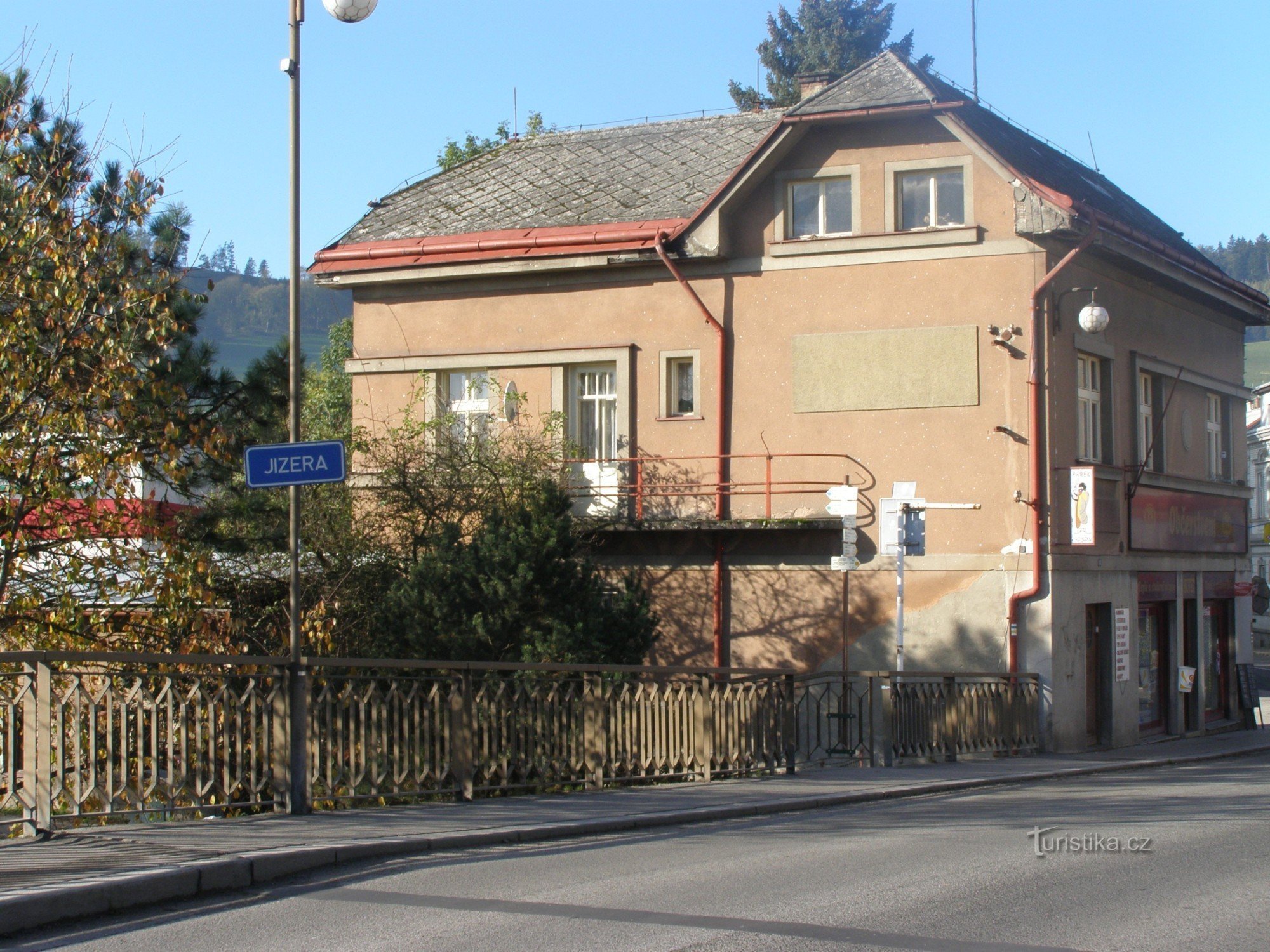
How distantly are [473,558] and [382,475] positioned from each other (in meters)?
2.78

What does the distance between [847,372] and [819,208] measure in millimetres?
2561

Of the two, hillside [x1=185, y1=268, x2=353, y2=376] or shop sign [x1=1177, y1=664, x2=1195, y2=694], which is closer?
shop sign [x1=1177, y1=664, x2=1195, y2=694]

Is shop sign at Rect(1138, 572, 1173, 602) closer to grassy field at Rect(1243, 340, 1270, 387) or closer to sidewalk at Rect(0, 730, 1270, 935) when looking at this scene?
sidewalk at Rect(0, 730, 1270, 935)

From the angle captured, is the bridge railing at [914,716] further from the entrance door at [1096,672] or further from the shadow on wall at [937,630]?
the entrance door at [1096,672]

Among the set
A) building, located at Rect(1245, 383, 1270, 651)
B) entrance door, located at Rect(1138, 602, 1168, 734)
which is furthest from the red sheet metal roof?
building, located at Rect(1245, 383, 1270, 651)

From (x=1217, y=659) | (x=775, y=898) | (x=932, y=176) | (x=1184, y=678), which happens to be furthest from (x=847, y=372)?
(x=775, y=898)

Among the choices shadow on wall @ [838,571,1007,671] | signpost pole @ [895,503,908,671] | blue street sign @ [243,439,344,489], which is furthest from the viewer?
shadow on wall @ [838,571,1007,671]

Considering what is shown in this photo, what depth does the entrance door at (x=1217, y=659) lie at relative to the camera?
2719 centimetres

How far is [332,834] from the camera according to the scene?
31.7 feet

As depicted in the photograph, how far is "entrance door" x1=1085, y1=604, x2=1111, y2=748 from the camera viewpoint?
2225 centimetres

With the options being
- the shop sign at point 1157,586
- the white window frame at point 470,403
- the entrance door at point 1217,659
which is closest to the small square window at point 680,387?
the white window frame at point 470,403

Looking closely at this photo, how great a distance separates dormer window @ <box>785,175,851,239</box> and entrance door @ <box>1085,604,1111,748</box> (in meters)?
7.08

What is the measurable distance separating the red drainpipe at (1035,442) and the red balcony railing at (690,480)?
257 cm

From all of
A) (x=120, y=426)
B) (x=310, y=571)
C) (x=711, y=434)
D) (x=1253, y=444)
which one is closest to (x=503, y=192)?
(x=711, y=434)
